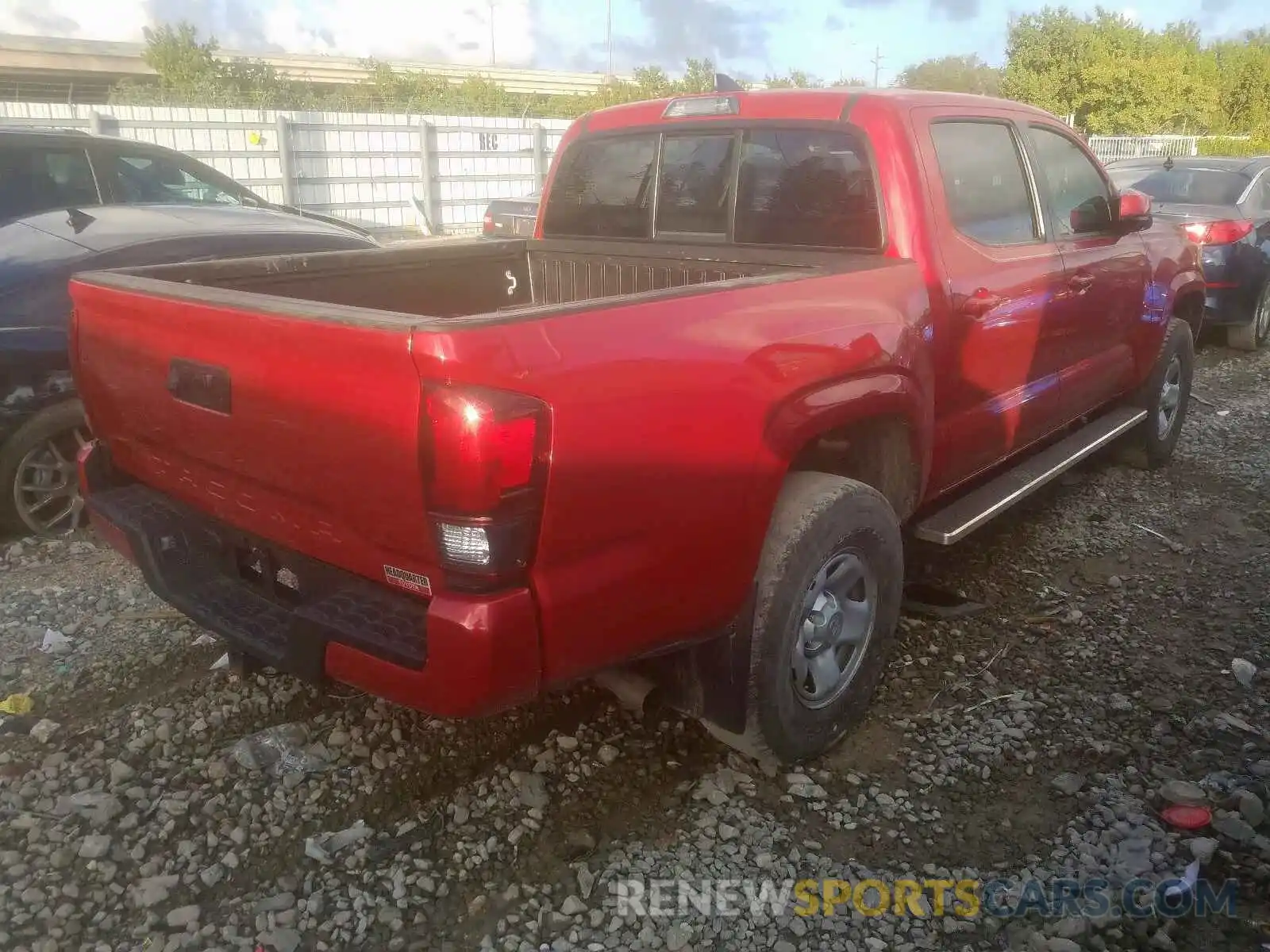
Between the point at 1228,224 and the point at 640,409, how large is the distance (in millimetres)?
8218

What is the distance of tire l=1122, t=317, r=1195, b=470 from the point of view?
532 centimetres

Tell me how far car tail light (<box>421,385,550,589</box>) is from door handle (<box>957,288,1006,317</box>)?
1.93 m

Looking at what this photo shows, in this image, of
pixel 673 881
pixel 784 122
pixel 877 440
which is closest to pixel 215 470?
pixel 673 881

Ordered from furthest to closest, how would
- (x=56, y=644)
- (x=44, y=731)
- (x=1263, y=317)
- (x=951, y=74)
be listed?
1. (x=951, y=74)
2. (x=1263, y=317)
3. (x=56, y=644)
4. (x=44, y=731)

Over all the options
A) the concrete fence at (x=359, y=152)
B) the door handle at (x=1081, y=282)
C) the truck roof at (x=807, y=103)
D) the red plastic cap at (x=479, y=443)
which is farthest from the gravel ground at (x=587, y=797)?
the concrete fence at (x=359, y=152)

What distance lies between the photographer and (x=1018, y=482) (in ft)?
13.3

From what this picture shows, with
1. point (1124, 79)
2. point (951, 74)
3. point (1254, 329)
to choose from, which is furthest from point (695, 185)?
point (951, 74)

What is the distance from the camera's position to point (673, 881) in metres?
2.51

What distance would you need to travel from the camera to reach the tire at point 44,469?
4332mm

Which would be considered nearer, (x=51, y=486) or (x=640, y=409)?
(x=640, y=409)

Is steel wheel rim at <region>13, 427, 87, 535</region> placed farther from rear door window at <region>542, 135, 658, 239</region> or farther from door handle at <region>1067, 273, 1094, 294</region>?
door handle at <region>1067, 273, 1094, 294</region>

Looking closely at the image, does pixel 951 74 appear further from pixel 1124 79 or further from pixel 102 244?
pixel 102 244

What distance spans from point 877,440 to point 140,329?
2.18 metres

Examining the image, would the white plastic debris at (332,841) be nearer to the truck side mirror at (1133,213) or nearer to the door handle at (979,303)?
the door handle at (979,303)
